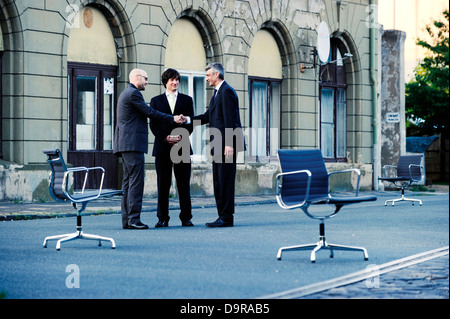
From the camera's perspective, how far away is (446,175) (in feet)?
124

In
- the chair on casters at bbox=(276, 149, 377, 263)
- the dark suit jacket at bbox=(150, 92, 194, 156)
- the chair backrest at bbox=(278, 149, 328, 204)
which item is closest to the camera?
the chair on casters at bbox=(276, 149, 377, 263)

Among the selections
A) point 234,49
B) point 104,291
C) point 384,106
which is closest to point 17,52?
point 234,49

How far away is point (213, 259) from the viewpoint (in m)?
8.79

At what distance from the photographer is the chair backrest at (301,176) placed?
9.07 metres

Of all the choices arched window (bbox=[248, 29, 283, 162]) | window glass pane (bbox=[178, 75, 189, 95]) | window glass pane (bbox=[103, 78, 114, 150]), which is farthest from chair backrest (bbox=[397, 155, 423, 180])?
window glass pane (bbox=[103, 78, 114, 150])

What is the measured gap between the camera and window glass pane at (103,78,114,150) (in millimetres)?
20516

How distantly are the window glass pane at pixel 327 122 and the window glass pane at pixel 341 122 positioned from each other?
0.29 m

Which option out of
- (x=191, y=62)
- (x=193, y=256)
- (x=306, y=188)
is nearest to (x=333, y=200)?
(x=306, y=188)

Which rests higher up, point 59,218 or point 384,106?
point 384,106

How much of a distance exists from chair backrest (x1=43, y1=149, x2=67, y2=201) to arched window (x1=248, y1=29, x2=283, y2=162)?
47.2ft

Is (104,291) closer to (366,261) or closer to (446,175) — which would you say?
(366,261)

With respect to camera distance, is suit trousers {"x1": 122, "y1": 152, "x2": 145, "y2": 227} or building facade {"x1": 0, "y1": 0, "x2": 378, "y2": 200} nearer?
suit trousers {"x1": 122, "y1": 152, "x2": 145, "y2": 227}

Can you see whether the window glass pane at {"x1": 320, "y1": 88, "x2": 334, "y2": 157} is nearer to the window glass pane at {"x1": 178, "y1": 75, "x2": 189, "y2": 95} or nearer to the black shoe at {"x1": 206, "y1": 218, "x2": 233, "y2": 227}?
the window glass pane at {"x1": 178, "y1": 75, "x2": 189, "y2": 95}

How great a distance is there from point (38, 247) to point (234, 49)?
13.6 meters
